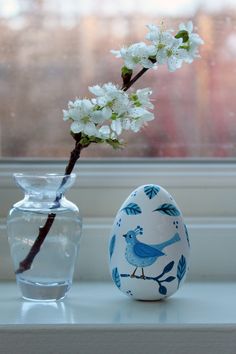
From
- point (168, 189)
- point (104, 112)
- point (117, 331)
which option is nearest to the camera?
point (117, 331)

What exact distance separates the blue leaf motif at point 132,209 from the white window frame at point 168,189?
0.65 feet

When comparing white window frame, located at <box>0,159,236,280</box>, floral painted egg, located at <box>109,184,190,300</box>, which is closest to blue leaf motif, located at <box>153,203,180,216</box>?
floral painted egg, located at <box>109,184,190,300</box>

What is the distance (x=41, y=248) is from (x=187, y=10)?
0.53m

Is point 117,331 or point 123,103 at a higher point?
point 123,103

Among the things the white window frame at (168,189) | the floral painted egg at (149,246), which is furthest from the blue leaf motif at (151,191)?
the white window frame at (168,189)

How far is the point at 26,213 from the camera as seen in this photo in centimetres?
120

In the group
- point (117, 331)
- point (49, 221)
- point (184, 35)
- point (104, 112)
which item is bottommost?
point (117, 331)

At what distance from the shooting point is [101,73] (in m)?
1.44

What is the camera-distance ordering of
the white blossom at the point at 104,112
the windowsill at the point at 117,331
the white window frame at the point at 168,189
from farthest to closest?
the white window frame at the point at 168,189, the white blossom at the point at 104,112, the windowsill at the point at 117,331

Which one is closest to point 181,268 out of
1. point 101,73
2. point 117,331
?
point 117,331

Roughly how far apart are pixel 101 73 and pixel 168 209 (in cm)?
38

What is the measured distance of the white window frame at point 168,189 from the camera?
1361mm

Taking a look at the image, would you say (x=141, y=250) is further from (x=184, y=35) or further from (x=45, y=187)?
(x=184, y=35)

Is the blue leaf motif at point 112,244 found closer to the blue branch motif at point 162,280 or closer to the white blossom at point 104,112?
the blue branch motif at point 162,280
